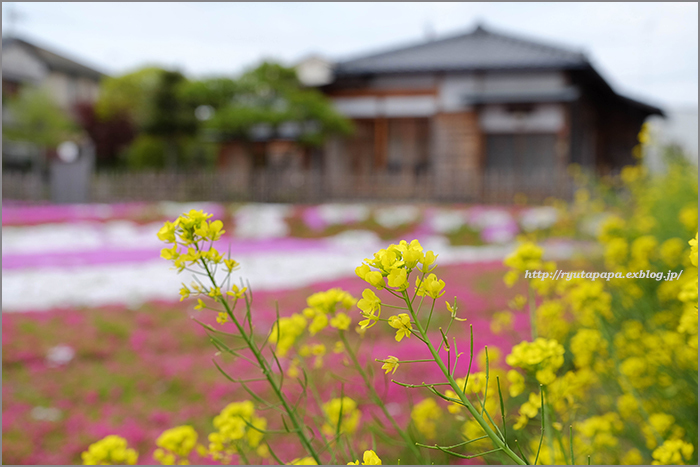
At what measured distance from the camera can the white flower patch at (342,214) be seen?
7.83m

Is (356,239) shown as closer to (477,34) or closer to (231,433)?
(477,34)

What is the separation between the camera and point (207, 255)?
71 cm

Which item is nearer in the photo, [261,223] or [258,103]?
[261,223]

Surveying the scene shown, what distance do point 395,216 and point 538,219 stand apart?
2.02m

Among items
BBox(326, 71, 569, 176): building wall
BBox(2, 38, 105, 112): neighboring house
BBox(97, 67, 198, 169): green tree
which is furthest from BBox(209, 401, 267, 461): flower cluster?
BBox(2, 38, 105, 112): neighboring house

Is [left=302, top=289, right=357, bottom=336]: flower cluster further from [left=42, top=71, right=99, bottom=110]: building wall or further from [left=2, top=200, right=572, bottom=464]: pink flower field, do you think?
[left=42, top=71, right=99, bottom=110]: building wall

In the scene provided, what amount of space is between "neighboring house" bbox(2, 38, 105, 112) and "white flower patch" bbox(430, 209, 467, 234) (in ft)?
41.5

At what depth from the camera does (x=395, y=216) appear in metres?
7.72

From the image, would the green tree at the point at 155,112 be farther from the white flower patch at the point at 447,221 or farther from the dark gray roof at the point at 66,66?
the white flower patch at the point at 447,221

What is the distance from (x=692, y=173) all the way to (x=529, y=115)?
794 cm

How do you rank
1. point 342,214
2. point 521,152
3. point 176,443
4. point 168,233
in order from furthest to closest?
point 521,152 → point 342,214 → point 176,443 → point 168,233

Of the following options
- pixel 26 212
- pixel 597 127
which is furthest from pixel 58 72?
pixel 597 127

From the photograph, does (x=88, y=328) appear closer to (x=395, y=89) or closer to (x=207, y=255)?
(x=207, y=255)

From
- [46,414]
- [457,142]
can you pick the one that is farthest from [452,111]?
[46,414]
